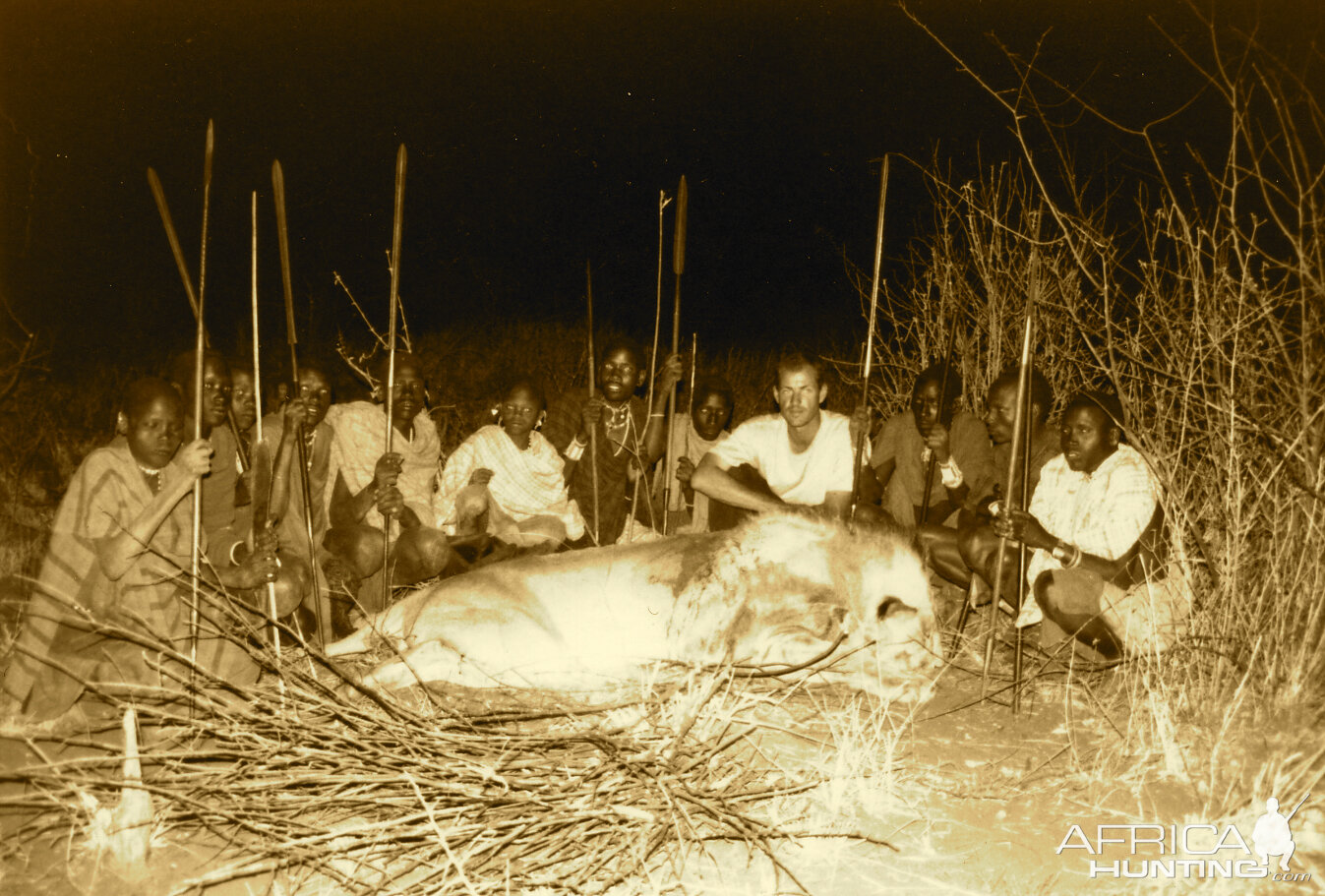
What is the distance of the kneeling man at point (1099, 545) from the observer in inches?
205

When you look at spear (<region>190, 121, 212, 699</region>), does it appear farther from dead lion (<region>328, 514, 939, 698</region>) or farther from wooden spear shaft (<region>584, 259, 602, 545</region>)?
wooden spear shaft (<region>584, 259, 602, 545</region>)

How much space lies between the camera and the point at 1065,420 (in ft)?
18.9

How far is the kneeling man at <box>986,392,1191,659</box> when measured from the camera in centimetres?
520

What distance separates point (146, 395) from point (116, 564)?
777 mm

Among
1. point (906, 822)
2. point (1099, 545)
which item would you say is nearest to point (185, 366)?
point (906, 822)

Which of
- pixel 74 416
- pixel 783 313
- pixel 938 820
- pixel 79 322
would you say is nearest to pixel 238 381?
pixel 938 820

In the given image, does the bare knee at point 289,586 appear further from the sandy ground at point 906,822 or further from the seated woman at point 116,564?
the sandy ground at point 906,822

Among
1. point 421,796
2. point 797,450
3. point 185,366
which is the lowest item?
point 421,796

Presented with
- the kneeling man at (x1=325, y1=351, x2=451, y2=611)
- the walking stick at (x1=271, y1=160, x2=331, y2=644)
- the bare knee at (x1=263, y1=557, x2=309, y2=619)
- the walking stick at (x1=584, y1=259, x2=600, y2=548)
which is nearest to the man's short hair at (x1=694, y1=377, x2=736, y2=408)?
the walking stick at (x1=584, y1=259, x2=600, y2=548)

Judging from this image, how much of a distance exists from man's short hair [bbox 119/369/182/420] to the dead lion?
4.50ft

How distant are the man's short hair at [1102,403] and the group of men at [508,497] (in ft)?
0.06

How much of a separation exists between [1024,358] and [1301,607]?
157 centimetres

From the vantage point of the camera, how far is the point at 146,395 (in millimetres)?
4645

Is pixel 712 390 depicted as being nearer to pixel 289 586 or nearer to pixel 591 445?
pixel 591 445
